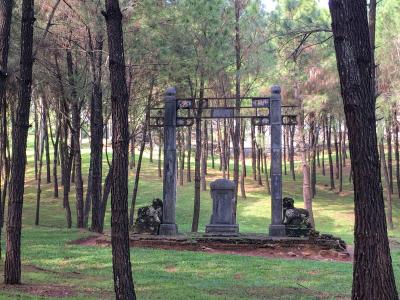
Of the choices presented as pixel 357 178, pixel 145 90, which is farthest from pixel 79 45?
pixel 357 178

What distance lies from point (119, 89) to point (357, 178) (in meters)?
2.71

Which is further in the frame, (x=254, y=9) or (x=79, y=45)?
(x=254, y=9)

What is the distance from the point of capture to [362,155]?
537 cm

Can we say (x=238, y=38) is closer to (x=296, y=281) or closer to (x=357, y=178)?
(x=296, y=281)

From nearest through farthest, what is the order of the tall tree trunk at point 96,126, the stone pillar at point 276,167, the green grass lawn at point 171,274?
1. the green grass lawn at point 171,274
2. the stone pillar at point 276,167
3. the tall tree trunk at point 96,126

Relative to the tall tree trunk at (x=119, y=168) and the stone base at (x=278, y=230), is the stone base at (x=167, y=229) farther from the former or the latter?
the tall tree trunk at (x=119, y=168)

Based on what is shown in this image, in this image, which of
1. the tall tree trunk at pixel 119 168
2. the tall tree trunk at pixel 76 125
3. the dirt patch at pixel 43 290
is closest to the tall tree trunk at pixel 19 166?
the dirt patch at pixel 43 290

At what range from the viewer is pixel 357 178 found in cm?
539

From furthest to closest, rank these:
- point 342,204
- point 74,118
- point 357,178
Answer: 1. point 342,204
2. point 74,118
3. point 357,178

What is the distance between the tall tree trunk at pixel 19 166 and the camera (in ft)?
26.3

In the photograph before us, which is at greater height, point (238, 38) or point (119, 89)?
point (238, 38)

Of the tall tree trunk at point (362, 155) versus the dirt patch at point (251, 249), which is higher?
the tall tree trunk at point (362, 155)

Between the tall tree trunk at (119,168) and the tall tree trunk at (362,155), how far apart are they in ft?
7.72

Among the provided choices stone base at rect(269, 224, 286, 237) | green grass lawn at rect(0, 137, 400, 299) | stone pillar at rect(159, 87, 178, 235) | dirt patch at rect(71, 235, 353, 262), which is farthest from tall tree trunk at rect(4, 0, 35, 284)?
stone base at rect(269, 224, 286, 237)
